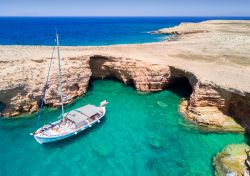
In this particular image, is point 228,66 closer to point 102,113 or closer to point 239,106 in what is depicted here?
point 239,106

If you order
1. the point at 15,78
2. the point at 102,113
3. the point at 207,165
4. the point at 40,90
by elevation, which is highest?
the point at 15,78

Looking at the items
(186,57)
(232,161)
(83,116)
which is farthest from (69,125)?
(186,57)

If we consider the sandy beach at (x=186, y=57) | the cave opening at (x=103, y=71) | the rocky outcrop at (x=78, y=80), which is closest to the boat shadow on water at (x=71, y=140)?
the rocky outcrop at (x=78, y=80)

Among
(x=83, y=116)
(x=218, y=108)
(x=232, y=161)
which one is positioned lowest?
(x=232, y=161)

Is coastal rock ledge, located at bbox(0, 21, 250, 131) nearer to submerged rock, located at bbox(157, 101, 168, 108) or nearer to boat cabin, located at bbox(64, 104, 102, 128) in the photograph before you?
submerged rock, located at bbox(157, 101, 168, 108)

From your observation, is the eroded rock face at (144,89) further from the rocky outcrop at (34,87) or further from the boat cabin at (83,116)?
the boat cabin at (83,116)

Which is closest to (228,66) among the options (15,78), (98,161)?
(98,161)

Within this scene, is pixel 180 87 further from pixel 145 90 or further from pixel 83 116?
pixel 83 116
